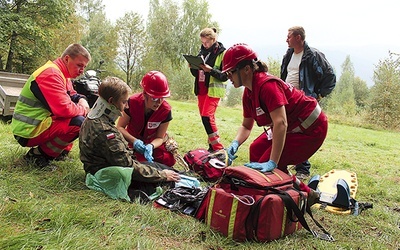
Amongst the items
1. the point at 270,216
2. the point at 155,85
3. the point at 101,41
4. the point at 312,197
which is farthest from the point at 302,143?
the point at 101,41

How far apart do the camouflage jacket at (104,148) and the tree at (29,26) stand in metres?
19.4

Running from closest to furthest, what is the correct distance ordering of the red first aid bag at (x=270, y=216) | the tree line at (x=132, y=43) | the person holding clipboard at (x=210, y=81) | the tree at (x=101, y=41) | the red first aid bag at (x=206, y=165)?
the red first aid bag at (x=270, y=216) < the red first aid bag at (x=206, y=165) < the person holding clipboard at (x=210, y=81) < the tree line at (x=132, y=43) < the tree at (x=101, y=41)

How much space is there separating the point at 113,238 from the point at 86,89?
3.18 meters

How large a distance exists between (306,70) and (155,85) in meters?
2.25

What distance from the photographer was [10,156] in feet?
13.2

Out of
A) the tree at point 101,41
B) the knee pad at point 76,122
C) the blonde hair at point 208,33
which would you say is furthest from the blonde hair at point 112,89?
the tree at point 101,41

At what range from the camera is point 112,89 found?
3135 mm

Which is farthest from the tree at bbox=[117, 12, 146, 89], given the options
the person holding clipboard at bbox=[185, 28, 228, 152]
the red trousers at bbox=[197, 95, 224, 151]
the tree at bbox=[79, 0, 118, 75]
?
the red trousers at bbox=[197, 95, 224, 151]

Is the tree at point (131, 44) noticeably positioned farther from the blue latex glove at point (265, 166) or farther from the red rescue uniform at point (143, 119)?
the blue latex glove at point (265, 166)

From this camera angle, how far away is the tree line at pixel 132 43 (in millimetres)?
21172

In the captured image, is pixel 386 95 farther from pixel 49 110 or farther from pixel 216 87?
pixel 49 110

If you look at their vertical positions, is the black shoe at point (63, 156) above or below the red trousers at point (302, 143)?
below

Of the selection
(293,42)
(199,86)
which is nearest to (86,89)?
(199,86)

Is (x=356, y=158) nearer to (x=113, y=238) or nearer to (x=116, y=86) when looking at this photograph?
(x=116, y=86)
